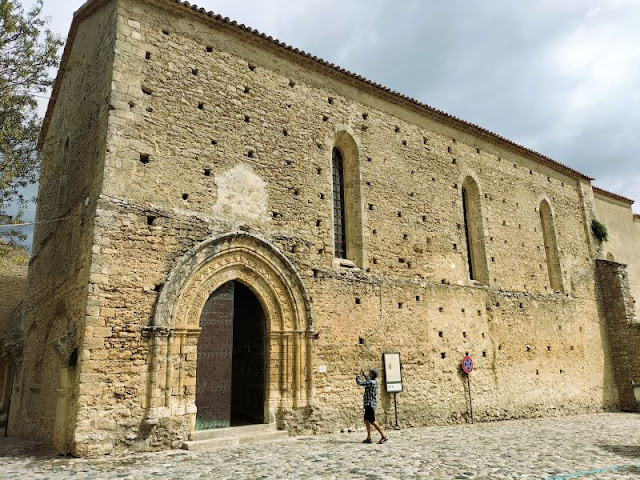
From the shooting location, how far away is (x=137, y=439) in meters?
7.63

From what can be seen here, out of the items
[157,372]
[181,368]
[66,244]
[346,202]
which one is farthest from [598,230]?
[66,244]

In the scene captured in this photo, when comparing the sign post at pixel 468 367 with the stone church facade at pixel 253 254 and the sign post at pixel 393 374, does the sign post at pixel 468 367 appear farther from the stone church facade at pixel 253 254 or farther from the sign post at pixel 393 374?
the sign post at pixel 393 374

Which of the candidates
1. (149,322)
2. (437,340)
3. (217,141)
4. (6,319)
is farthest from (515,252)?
(6,319)

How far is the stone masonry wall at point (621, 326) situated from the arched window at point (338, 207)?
1201 cm

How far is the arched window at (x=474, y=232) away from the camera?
14.4m

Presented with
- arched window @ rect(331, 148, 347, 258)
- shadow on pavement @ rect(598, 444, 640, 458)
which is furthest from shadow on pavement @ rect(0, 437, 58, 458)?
shadow on pavement @ rect(598, 444, 640, 458)

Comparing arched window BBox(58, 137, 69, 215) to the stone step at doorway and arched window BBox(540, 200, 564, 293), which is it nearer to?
the stone step at doorway

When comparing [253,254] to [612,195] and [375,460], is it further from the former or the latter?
[612,195]

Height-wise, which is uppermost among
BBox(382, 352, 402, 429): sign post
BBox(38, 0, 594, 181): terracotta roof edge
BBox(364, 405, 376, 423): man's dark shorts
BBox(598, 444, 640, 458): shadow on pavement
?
BBox(38, 0, 594, 181): terracotta roof edge

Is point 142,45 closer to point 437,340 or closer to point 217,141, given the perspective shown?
point 217,141

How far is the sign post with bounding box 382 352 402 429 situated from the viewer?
10992 mm

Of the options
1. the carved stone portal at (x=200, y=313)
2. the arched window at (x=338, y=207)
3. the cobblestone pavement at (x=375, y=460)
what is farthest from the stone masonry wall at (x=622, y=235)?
the carved stone portal at (x=200, y=313)

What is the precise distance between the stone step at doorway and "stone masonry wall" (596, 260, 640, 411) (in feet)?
45.4

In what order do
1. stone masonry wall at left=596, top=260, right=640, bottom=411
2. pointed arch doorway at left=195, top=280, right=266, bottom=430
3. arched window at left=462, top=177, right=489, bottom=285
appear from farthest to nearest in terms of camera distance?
stone masonry wall at left=596, top=260, right=640, bottom=411
arched window at left=462, top=177, right=489, bottom=285
pointed arch doorway at left=195, top=280, right=266, bottom=430
